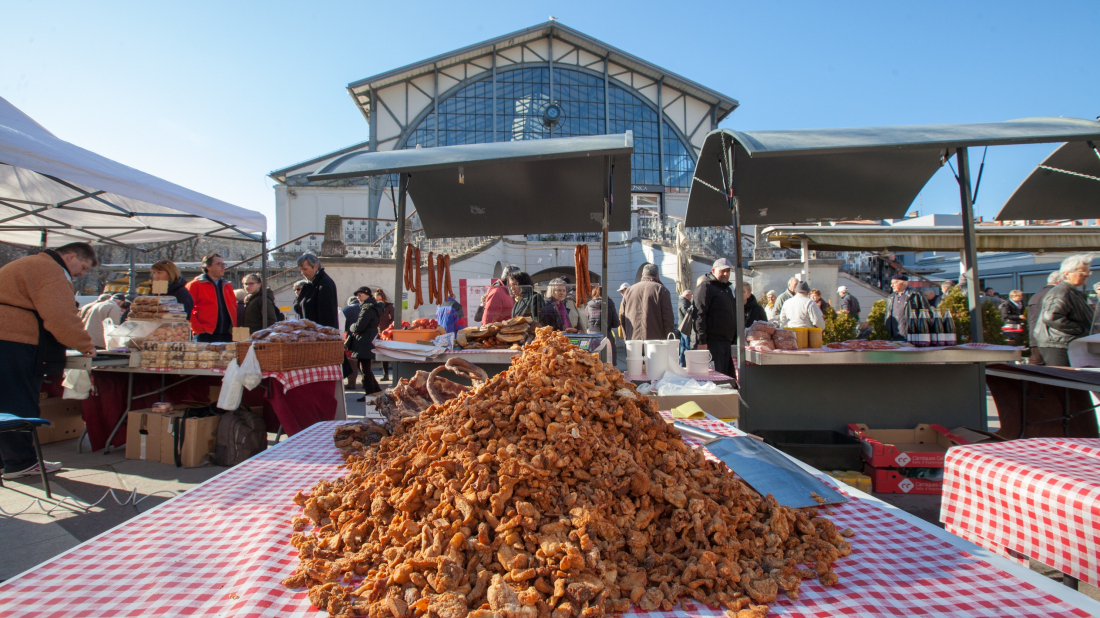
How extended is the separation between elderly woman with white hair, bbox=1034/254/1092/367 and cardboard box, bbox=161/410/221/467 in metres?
8.73

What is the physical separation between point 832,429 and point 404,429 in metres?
4.03

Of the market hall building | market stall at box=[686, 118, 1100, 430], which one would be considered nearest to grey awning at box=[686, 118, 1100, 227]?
market stall at box=[686, 118, 1100, 430]

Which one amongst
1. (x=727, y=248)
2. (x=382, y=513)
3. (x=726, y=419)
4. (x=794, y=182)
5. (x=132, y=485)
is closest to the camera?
(x=382, y=513)

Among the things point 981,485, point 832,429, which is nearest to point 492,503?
point 981,485

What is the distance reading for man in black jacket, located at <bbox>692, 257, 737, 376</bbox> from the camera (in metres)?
6.24

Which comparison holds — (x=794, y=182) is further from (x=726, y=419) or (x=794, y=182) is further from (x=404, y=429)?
(x=404, y=429)

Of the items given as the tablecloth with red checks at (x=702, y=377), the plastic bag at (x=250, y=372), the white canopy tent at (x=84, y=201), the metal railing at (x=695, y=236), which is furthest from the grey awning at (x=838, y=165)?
the metal railing at (x=695, y=236)

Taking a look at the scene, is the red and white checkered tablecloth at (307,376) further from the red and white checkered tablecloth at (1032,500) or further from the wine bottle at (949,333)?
the wine bottle at (949,333)

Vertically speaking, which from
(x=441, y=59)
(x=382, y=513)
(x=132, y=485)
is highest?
(x=441, y=59)

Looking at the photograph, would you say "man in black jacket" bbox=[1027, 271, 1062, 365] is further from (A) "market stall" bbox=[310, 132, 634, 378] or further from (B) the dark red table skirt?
(B) the dark red table skirt

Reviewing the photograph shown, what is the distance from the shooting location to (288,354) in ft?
15.0

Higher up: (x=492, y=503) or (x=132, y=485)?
(x=492, y=503)

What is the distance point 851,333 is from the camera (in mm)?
10055

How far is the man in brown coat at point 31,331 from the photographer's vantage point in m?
4.09
